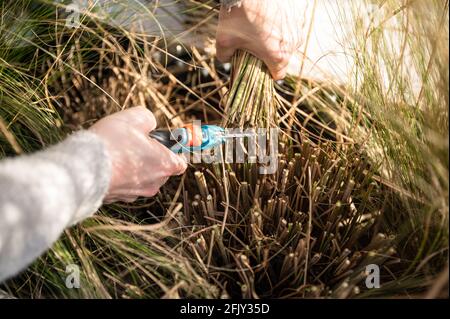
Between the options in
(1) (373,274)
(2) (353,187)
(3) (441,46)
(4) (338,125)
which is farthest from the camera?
(4) (338,125)

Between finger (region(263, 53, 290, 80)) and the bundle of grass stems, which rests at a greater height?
finger (region(263, 53, 290, 80))

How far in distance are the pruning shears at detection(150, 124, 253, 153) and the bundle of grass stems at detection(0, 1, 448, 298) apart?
0.16 ft

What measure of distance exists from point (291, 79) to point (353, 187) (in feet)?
1.09

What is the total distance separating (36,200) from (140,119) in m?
0.28

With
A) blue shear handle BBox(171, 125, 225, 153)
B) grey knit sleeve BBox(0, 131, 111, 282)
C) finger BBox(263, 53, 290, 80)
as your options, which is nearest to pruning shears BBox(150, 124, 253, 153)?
blue shear handle BBox(171, 125, 225, 153)

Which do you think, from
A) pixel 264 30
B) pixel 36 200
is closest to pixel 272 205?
pixel 264 30

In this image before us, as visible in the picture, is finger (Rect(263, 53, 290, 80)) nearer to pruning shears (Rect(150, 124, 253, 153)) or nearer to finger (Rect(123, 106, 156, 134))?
pruning shears (Rect(150, 124, 253, 153))

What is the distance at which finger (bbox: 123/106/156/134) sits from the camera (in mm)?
820

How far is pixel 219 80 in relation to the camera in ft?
3.87

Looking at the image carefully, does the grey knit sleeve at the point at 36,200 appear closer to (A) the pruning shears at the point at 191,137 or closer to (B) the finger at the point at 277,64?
(A) the pruning shears at the point at 191,137

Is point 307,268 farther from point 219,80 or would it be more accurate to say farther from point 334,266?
point 219,80

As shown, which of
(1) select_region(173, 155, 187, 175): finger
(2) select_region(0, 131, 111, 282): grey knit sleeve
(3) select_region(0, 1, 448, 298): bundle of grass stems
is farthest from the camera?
(1) select_region(173, 155, 187, 175): finger

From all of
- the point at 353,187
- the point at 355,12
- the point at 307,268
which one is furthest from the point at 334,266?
the point at 355,12

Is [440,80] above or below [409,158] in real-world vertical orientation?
above
